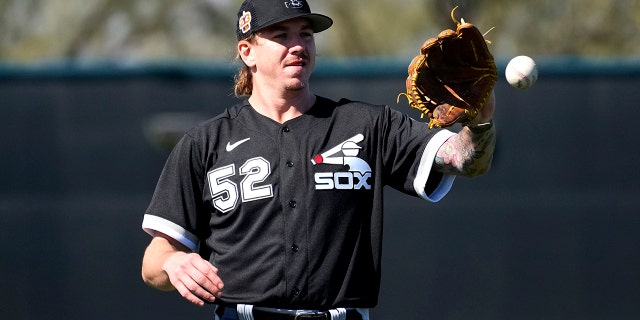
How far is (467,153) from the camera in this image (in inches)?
122

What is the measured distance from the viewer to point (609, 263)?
6852mm

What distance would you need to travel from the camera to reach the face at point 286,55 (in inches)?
133

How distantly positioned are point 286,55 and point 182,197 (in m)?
0.59

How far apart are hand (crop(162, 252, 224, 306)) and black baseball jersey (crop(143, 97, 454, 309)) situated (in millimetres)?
231

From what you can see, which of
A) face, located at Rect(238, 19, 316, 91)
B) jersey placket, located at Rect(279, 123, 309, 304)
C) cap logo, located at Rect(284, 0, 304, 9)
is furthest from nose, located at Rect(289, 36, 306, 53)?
jersey placket, located at Rect(279, 123, 309, 304)

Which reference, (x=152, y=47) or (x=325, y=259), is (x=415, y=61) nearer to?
(x=325, y=259)

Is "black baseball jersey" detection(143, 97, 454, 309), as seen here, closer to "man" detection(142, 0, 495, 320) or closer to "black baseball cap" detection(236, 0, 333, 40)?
"man" detection(142, 0, 495, 320)

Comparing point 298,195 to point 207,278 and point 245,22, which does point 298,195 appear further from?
point 245,22

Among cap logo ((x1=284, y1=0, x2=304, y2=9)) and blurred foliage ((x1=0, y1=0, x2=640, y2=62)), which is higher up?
blurred foliage ((x1=0, y1=0, x2=640, y2=62))

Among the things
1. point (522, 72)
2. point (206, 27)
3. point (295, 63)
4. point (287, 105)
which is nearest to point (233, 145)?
point (287, 105)

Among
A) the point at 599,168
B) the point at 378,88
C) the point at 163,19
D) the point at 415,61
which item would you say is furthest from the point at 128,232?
the point at 163,19

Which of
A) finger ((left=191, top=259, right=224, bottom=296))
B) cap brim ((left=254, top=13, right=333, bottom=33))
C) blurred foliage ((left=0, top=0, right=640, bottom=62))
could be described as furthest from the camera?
blurred foliage ((left=0, top=0, right=640, bottom=62))

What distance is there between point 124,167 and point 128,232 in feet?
1.50

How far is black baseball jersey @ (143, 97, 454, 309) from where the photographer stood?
324 cm
